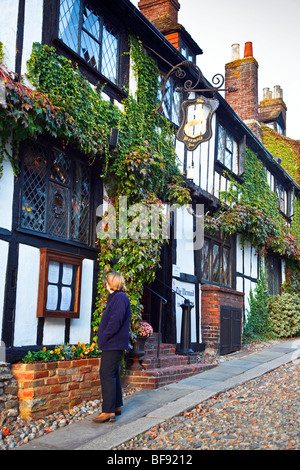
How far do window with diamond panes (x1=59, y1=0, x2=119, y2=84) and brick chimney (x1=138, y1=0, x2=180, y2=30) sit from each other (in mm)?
3852

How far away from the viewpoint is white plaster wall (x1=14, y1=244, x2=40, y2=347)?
219 inches

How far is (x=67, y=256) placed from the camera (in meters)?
6.33

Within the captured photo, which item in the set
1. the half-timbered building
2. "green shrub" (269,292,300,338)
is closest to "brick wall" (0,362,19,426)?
the half-timbered building

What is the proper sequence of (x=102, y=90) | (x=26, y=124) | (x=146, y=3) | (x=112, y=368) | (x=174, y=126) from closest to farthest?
1. (x=112, y=368)
2. (x=26, y=124)
3. (x=102, y=90)
4. (x=174, y=126)
5. (x=146, y=3)

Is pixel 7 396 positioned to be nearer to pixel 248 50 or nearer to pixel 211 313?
pixel 211 313

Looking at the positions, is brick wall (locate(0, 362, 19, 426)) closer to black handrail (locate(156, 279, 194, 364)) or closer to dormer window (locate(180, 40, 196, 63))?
black handrail (locate(156, 279, 194, 364))

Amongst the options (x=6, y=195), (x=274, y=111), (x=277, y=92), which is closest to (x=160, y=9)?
(x=6, y=195)

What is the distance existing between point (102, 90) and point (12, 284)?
3.52m

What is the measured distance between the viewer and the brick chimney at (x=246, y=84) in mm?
16406

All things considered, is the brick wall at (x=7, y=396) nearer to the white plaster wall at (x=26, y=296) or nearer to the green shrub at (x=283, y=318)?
the white plaster wall at (x=26, y=296)

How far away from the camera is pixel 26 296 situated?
5699 millimetres

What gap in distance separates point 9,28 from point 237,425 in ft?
16.9

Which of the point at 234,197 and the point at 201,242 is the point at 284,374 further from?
the point at 234,197

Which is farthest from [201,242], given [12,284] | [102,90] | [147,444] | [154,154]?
[147,444]
